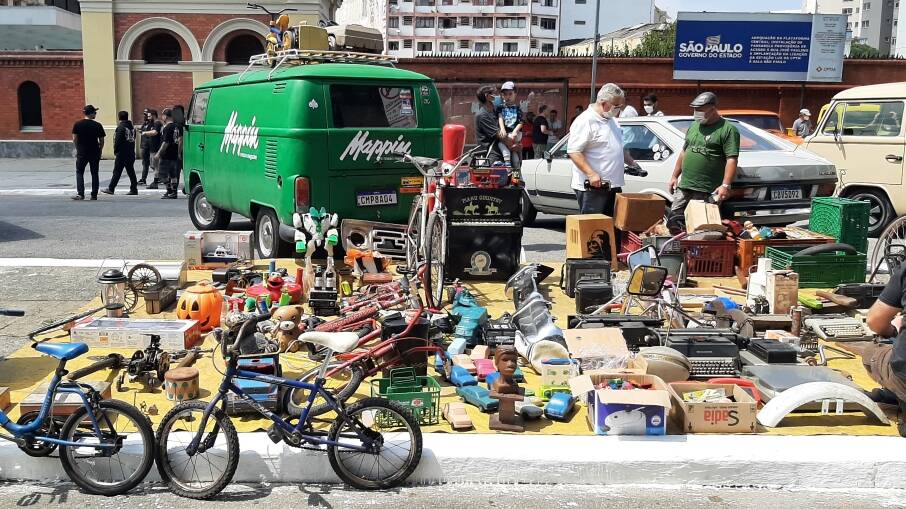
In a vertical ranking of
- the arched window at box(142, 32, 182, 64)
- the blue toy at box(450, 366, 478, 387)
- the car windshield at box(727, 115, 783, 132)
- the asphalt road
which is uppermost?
the arched window at box(142, 32, 182, 64)

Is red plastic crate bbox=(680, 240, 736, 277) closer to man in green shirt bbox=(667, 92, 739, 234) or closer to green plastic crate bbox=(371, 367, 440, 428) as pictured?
man in green shirt bbox=(667, 92, 739, 234)

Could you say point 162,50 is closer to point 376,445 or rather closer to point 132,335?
point 132,335

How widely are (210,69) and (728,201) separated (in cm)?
2438

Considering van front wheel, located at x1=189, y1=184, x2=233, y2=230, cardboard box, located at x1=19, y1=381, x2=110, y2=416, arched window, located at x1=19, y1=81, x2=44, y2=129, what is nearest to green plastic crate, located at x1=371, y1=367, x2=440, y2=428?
cardboard box, located at x1=19, y1=381, x2=110, y2=416

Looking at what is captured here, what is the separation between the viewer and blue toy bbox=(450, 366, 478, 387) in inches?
225

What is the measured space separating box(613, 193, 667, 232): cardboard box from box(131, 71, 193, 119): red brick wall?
24.8m

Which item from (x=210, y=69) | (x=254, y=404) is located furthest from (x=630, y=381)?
(x=210, y=69)

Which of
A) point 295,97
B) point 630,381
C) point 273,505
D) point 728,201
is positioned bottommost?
point 273,505

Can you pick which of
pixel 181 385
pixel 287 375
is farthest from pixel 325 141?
pixel 181 385

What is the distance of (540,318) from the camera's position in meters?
6.52

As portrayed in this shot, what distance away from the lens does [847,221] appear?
9234mm

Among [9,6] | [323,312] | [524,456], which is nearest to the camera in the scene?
[524,456]

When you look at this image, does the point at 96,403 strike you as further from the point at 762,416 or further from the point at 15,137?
the point at 15,137

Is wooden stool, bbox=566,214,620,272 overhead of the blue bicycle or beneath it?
overhead
